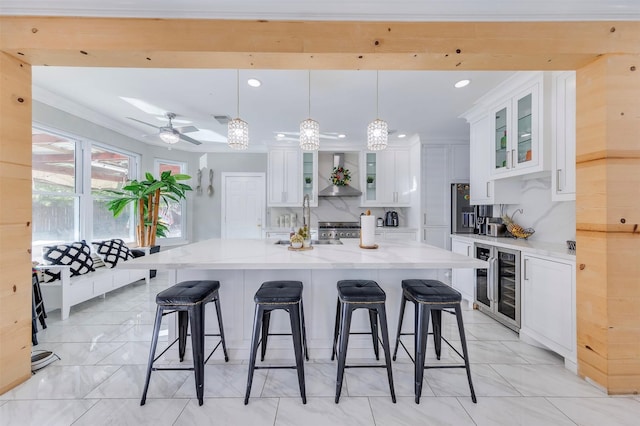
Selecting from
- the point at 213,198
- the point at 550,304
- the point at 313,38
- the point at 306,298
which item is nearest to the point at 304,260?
the point at 306,298

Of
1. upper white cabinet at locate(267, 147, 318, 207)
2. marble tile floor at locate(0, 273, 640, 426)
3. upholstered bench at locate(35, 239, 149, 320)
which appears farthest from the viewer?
upper white cabinet at locate(267, 147, 318, 207)

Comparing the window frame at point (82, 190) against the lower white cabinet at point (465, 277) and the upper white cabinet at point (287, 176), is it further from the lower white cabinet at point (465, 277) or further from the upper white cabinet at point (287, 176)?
the lower white cabinet at point (465, 277)

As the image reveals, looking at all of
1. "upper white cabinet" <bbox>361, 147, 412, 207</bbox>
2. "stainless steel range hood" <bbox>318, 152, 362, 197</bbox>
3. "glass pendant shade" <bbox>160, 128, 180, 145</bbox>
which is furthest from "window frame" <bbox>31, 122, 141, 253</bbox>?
"upper white cabinet" <bbox>361, 147, 412, 207</bbox>

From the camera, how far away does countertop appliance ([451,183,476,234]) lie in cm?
437

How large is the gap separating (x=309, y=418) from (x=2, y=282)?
221cm

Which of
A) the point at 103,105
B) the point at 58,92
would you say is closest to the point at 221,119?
the point at 103,105

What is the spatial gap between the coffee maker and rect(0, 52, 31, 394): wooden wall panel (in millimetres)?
4622

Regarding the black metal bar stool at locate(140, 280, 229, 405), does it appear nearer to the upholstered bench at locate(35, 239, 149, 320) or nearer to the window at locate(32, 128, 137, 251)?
the upholstered bench at locate(35, 239, 149, 320)

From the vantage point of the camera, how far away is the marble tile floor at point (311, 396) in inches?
62.5

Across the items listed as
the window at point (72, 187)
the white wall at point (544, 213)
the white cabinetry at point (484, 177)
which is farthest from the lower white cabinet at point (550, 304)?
the window at point (72, 187)

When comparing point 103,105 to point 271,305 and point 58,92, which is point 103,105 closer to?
point 58,92

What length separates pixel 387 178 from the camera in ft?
17.0

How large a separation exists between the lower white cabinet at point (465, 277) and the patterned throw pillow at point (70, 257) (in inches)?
194

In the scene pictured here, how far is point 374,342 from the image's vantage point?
2117 mm
